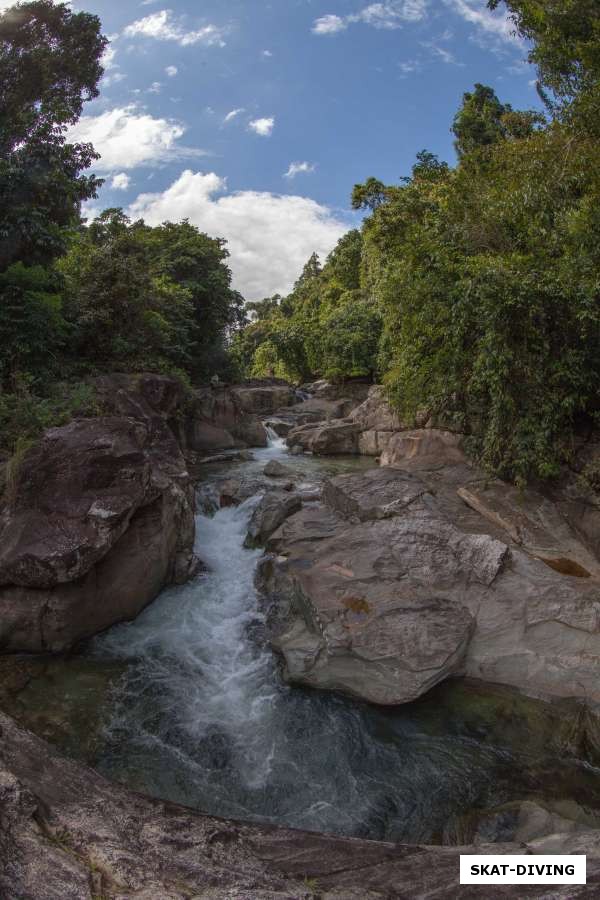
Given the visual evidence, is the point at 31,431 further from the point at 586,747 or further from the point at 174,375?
the point at 586,747

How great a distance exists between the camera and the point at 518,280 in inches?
353

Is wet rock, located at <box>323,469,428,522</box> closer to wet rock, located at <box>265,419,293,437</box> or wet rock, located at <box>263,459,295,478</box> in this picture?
wet rock, located at <box>263,459,295,478</box>

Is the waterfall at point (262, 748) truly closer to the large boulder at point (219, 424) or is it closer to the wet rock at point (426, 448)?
the wet rock at point (426, 448)

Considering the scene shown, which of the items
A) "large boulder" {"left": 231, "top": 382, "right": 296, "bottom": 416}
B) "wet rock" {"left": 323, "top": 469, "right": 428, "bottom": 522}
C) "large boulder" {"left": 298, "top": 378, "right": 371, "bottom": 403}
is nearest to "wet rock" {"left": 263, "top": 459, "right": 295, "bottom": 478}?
"wet rock" {"left": 323, "top": 469, "right": 428, "bottom": 522}

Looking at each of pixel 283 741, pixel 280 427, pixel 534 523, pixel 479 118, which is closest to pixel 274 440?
pixel 280 427

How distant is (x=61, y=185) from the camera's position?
1383cm

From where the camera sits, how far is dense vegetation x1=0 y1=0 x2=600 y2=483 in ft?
30.8

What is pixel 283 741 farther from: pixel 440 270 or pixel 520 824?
pixel 440 270

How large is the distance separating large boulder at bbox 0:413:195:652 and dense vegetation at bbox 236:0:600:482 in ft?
21.2

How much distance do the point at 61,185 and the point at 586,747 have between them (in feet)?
52.9

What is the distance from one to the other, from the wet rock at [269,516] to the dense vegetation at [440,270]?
13.3ft

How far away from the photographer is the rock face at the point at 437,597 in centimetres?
710

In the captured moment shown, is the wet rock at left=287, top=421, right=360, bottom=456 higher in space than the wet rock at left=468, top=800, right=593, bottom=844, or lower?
higher

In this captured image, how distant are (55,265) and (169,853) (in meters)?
15.6
